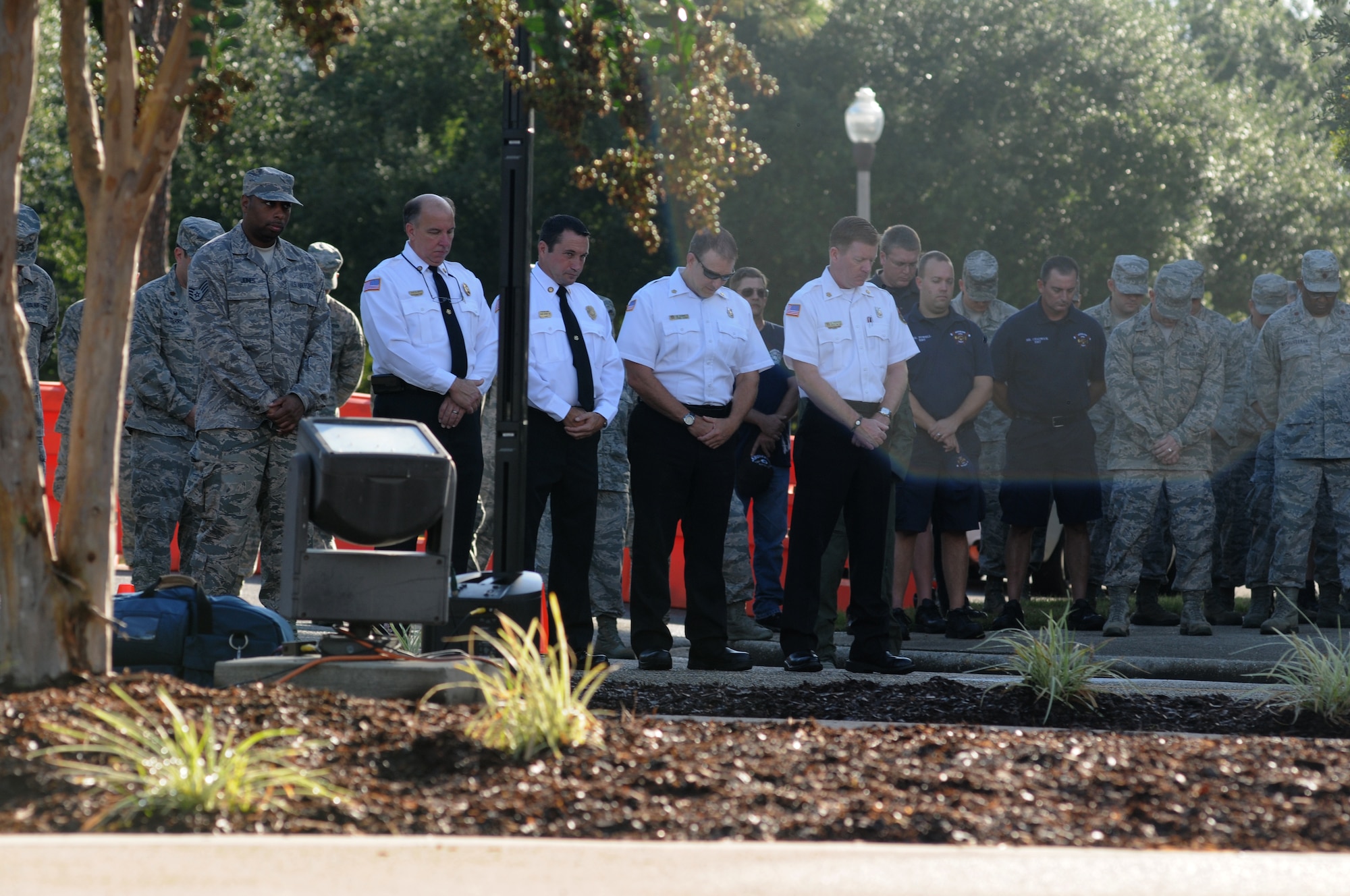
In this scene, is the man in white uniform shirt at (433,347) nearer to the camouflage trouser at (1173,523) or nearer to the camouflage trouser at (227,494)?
the camouflage trouser at (227,494)

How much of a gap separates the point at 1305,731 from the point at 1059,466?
476 cm

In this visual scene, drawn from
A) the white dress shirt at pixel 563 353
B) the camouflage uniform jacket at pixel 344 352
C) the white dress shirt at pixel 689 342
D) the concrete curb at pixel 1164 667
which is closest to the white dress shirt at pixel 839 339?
the white dress shirt at pixel 689 342

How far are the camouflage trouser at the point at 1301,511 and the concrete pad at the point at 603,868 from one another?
732cm

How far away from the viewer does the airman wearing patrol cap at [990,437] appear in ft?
38.1

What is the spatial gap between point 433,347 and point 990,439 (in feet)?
16.6

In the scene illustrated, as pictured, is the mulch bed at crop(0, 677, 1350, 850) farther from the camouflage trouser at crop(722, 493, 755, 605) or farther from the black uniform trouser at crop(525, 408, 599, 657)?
the camouflage trouser at crop(722, 493, 755, 605)

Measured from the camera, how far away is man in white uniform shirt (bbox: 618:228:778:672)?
8.11 m

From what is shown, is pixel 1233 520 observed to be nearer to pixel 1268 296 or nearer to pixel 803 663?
pixel 1268 296

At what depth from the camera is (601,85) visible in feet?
18.5

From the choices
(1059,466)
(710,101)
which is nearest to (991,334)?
(1059,466)

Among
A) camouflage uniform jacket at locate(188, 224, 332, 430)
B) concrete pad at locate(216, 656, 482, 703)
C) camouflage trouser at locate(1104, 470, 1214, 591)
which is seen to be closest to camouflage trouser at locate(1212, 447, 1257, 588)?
camouflage trouser at locate(1104, 470, 1214, 591)

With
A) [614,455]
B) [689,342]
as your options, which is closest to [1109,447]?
[614,455]

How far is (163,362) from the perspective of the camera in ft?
30.3

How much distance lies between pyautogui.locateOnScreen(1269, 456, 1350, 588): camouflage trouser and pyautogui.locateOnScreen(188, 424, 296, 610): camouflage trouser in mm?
6527
